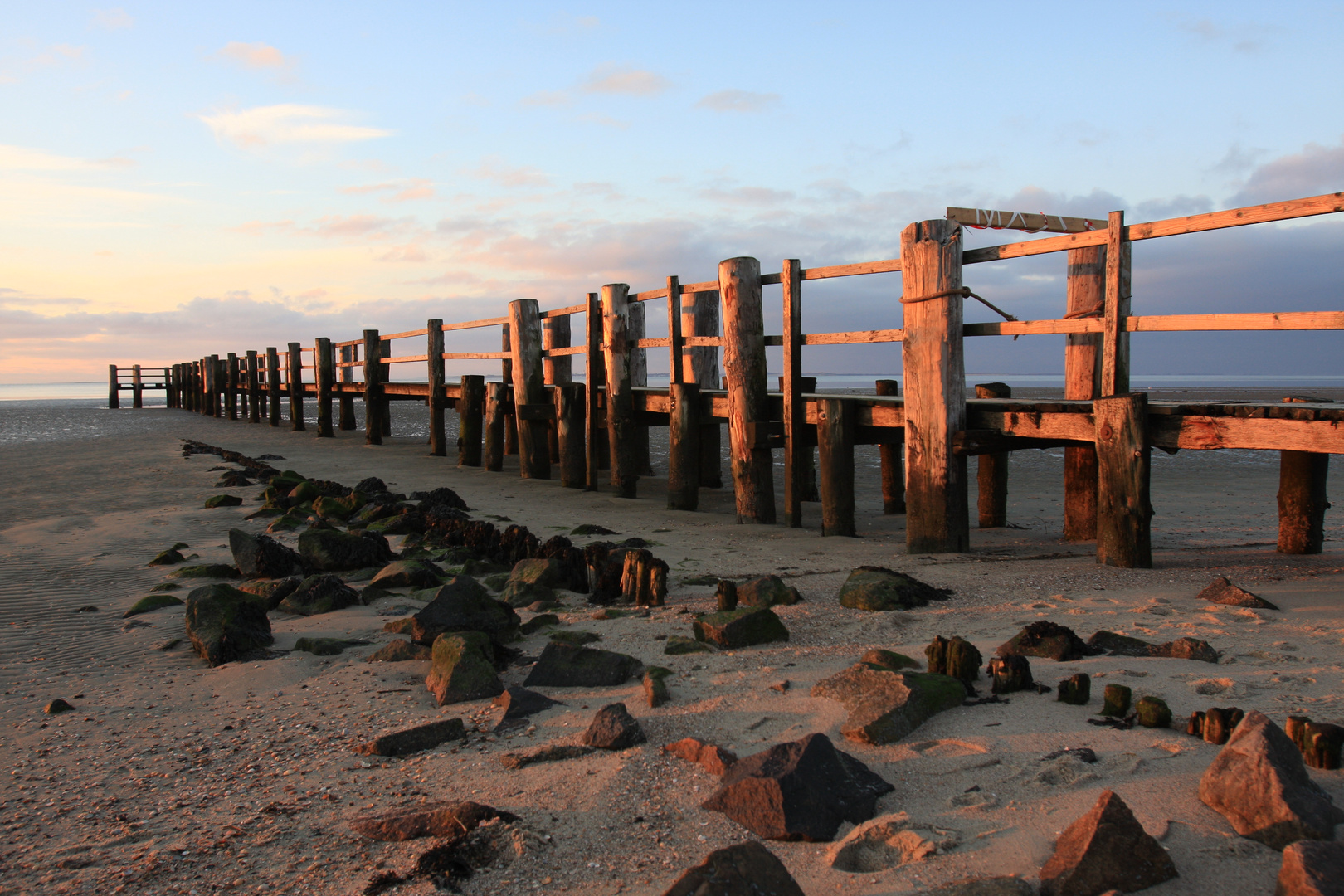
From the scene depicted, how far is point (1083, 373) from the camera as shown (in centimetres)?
719

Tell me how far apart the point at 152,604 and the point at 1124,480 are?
5629 millimetres

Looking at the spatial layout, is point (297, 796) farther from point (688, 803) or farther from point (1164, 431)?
point (1164, 431)

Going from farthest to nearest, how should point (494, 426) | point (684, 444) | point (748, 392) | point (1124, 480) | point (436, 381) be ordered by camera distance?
1. point (436, 381)
2. point (494, 426)
3. point (684, 444)
4. point (748, 392)
5. point (1124, 480)

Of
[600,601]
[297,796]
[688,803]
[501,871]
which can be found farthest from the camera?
[600,601]

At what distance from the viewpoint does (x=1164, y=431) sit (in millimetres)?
5230

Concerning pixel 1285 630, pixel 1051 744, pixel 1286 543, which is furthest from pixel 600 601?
pixel 1286 543

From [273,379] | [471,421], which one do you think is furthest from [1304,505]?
[273,379]

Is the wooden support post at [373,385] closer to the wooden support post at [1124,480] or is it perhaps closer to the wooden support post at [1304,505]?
the wooden support post at [1124,480]

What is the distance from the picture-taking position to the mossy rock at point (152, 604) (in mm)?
4703

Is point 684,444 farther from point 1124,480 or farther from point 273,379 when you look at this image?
point 273,379

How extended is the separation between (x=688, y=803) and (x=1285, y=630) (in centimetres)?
293

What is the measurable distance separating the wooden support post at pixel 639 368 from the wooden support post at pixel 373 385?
23.6ft

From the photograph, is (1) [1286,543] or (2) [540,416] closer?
(1) [1286,543]

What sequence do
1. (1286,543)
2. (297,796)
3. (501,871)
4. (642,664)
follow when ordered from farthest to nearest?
(1286,543) < (642,664) < (297,796) < (501,871)
